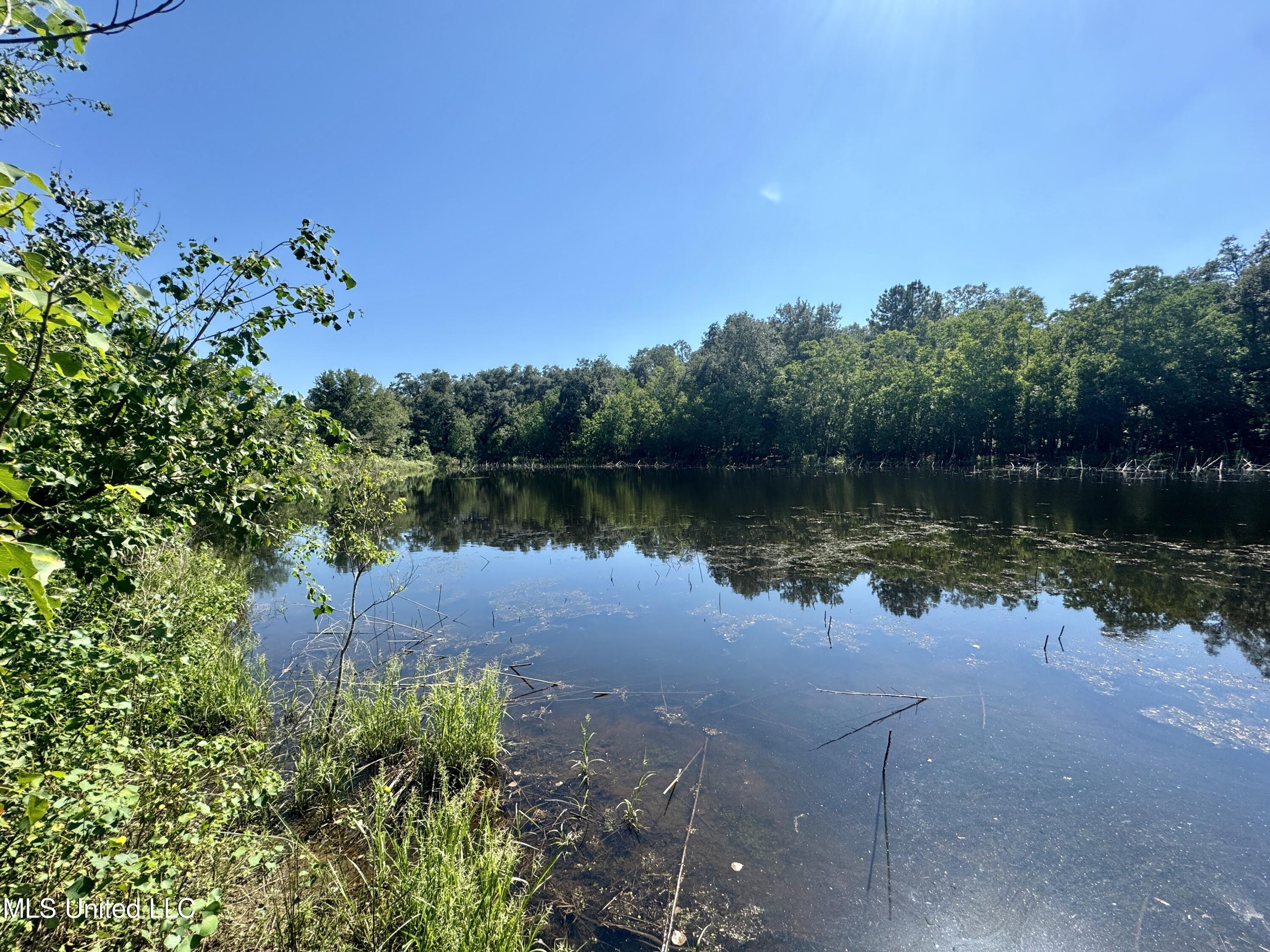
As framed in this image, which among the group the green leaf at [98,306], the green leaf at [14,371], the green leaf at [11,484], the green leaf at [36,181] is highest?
the green leaf at [36,181]

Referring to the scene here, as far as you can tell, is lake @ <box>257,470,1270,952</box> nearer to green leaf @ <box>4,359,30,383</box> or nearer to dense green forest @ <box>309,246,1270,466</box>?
green leaf @ <box>4,359,30,383</box>

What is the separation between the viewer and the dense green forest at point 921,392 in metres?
35.2

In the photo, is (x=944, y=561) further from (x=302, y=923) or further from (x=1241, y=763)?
(x=302, y=923)

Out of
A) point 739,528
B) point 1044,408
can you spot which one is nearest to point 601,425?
point 1044,408

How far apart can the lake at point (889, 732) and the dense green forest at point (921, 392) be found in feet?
53.5

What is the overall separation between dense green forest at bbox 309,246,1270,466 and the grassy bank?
18.2m

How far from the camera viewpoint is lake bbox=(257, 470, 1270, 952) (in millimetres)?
3535

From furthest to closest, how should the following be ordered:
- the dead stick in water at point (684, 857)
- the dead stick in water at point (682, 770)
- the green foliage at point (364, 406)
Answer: the green foliage at point (364, 406)
the dead stick in water at point (682, 770)
the dead stick in water at point (684, 857)

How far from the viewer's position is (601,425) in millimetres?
65062

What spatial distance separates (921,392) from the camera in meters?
44.8

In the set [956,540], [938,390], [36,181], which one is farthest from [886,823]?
[938,390]

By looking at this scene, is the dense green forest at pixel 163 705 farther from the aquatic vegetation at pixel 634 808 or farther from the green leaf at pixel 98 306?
the aquatic vegetation at pixel 634 808

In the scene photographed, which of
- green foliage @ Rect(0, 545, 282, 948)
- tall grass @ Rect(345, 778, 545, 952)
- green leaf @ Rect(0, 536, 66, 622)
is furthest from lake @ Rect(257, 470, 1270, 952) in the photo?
green leaf @ Rect(0, 536, 66, 622)

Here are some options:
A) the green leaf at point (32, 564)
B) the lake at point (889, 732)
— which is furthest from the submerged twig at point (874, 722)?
the green leaf at point (32, 564)
